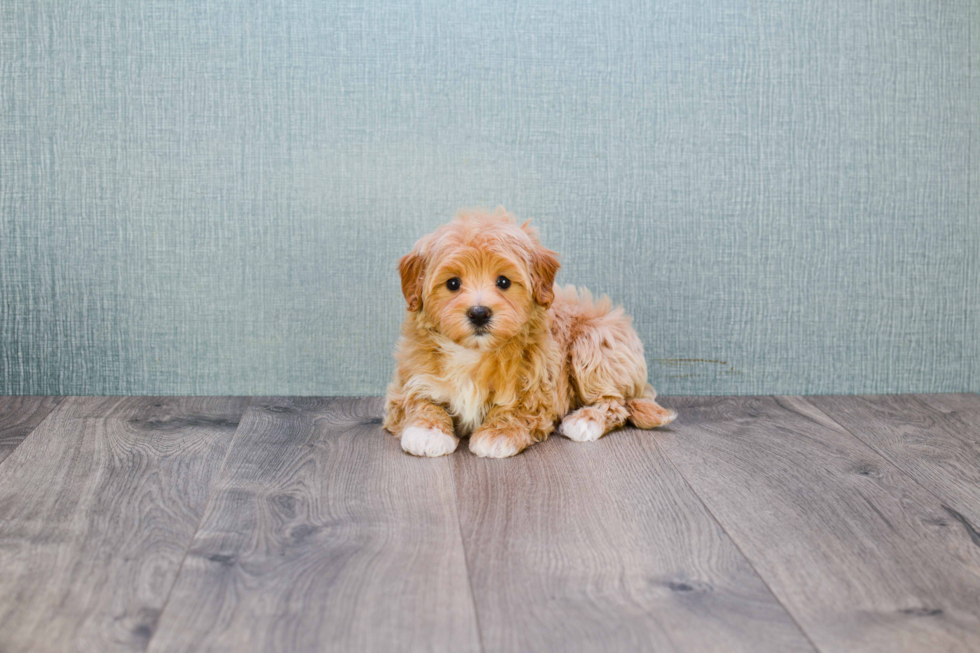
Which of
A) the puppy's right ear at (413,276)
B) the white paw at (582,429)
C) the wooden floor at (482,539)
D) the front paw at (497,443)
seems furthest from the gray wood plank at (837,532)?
the puppy's right ear at (413,276)

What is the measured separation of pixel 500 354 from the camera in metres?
1.90

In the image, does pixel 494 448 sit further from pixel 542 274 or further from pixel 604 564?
pixel 604 564

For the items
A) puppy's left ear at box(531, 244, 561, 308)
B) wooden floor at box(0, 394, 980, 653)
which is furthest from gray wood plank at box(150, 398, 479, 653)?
puppy's left ear at box(531, 244, 561, 308)

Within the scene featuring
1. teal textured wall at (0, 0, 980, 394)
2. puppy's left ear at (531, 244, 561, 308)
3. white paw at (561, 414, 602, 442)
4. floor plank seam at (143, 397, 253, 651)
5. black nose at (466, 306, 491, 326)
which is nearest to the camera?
floor plank seam at (143, 397, 253, 651)

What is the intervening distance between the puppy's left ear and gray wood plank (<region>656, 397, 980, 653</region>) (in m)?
0.47

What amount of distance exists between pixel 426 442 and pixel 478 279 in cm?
39

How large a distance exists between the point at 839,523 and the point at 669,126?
1.27m

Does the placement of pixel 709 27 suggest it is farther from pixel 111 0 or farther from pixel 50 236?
pixel 50 236

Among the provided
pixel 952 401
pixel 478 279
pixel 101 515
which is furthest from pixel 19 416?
pixel 952 401

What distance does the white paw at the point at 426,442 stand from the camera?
5.97 ft

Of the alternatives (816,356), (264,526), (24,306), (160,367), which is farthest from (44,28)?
(816,356)

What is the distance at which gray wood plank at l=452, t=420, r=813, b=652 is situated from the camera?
1.10 meters

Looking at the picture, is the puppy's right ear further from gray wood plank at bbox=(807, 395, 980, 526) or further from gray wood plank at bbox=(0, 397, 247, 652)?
gray wood plank at bbox=(807, 395, 980, 526)

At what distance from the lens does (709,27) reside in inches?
90.4
